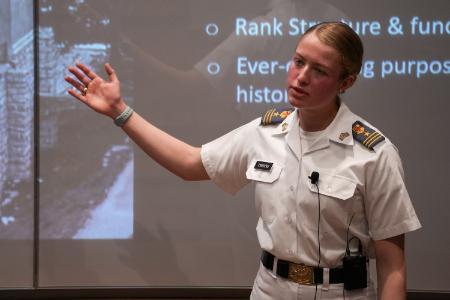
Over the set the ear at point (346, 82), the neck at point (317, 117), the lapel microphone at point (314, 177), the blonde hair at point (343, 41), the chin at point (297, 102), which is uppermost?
the blonde hair at point (343, 41)

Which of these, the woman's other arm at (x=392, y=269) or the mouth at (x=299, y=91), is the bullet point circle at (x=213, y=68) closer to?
the mouth at (x=299, y=91)

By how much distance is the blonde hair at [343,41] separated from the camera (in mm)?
1412

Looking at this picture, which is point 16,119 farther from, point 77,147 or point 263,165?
point 263,165

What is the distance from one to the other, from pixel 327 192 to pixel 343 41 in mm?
382

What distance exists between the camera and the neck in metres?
1.52

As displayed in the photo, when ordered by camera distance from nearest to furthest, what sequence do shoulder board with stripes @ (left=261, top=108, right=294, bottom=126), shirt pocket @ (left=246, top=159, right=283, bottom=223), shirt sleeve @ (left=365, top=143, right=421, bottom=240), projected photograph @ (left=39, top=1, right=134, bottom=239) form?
shirt sleeve @ (left=365, top=143, right=421, bottom=240), shirt pocket @ (left=246, top=159, right=283, bottom=223), shoulder board with stripes @ (left=261, top=108, right=294, bottom=126), projected photograph @ (left=39, top=1, right=134, bottom=239)

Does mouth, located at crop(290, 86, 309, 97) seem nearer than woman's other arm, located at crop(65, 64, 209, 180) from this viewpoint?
Yes

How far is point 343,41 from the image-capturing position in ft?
4.65

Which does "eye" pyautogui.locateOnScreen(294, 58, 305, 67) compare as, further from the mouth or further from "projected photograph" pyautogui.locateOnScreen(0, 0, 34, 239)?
"projected photograph" pyautogui.locateOnScreen(0, 0, 34, 239)

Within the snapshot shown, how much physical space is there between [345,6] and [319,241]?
1983mm

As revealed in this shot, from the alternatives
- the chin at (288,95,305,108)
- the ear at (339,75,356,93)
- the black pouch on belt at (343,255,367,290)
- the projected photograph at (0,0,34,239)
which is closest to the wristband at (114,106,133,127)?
the chin at (288,95,305,108)

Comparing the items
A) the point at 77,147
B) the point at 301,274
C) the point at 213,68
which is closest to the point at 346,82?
the point at 301,274

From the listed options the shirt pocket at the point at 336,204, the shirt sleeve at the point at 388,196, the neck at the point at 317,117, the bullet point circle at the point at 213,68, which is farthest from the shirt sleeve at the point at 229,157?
the bullet point circle at the point at 213,68

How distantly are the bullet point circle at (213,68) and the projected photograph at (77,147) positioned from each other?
1.49ft
